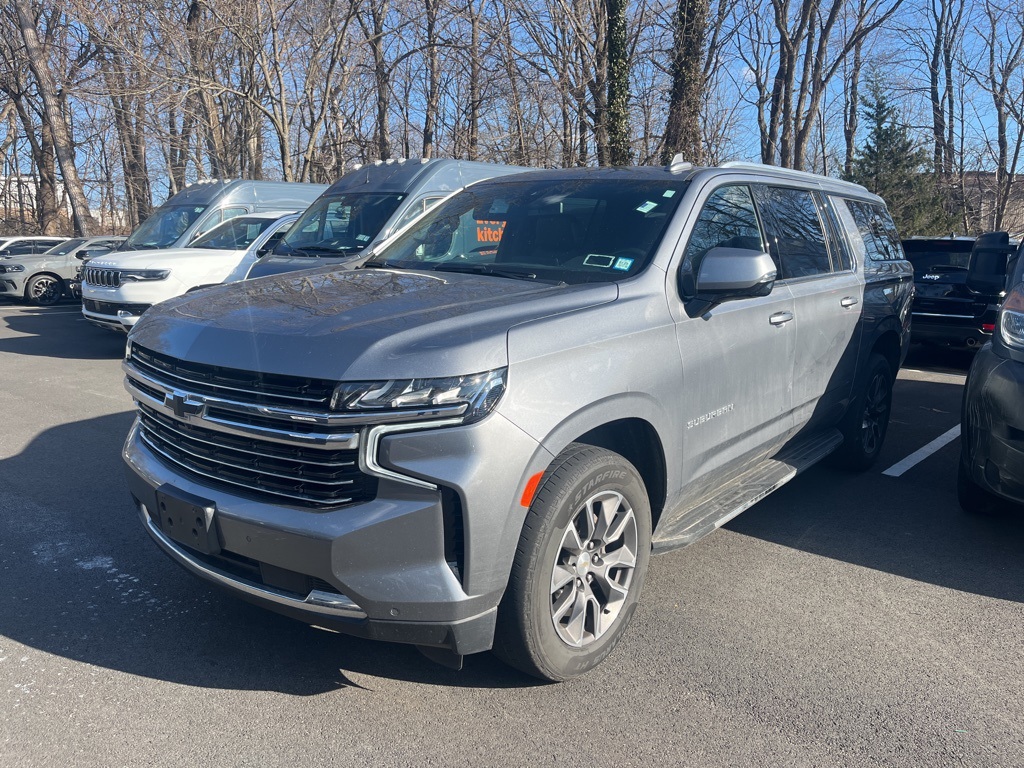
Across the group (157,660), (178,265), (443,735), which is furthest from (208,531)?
(178,265)

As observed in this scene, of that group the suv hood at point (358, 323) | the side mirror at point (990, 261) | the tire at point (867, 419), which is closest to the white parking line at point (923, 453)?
the tire at point (867, 419)

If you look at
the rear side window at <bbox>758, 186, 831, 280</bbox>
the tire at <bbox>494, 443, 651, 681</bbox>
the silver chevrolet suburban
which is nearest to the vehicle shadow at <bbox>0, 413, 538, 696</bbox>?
the tire at <bbox>494, 443, 651, 681</bbox>

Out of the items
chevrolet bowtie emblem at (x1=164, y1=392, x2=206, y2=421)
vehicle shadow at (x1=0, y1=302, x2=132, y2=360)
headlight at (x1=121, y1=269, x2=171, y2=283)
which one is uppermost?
headlight at (x1=121, y1=269, x2=171, y2=283)

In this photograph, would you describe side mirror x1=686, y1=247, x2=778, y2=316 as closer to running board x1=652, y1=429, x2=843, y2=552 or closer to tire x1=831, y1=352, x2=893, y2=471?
running board x1=652, y1=429, x2=843, y2=552

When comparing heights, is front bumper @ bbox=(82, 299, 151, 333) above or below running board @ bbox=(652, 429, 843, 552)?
above

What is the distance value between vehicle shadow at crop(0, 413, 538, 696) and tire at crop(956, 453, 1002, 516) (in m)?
3.19

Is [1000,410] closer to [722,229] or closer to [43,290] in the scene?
Result: [722,229]

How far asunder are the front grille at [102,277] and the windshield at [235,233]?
1.53m

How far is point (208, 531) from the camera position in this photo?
2.88 meters

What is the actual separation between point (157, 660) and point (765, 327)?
3063 millimetres

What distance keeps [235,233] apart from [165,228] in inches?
51.3

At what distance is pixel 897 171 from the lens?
25.4m

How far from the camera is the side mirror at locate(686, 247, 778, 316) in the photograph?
138 inches

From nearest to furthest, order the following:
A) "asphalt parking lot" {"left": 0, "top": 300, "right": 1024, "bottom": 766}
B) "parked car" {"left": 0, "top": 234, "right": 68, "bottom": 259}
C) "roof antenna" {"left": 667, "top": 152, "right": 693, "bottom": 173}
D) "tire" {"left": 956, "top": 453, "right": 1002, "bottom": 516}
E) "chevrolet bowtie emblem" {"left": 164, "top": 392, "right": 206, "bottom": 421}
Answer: "asphalt parking lot" {"left": 0, "top": 300, "right": 1024, "bottom": 766}
"chevrolet bowtie emblem" {"left": 164, "top": 392, "right": 206, "bottom": 421}
"roof antenna" {"left": 667, "top": 152, "right": 693, "bottom": 173}
"tire" {"left": 956, "top": 453, "right": 1002, "bottom": 516}
"parked car" {"left": 0, "top": 234, "right": 68, "bottom": 259}
